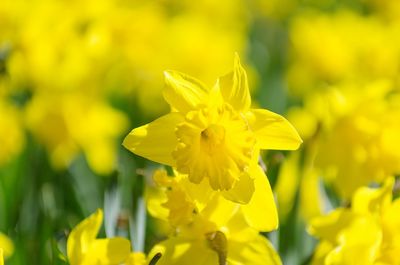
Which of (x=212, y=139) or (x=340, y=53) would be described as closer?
(x=212, y=139)

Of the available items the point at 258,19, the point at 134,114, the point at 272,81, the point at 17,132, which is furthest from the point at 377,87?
the point at 258,19

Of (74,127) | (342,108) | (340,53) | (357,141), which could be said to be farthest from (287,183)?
(340,53)

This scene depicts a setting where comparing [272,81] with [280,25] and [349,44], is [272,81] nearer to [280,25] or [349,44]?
[349,44]

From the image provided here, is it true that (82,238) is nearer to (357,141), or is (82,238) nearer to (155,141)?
(155,141)

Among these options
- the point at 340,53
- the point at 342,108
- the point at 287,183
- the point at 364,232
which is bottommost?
the point at 340,53

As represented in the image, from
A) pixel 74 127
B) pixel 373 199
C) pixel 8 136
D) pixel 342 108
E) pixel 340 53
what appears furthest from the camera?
pixel 340 53

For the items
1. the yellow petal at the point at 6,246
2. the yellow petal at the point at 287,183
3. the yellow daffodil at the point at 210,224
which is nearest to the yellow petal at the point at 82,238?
the yellow daffodil at the point at 210,224

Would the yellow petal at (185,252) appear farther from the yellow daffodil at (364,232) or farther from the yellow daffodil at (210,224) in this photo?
the yellow daffodil at (364,232)

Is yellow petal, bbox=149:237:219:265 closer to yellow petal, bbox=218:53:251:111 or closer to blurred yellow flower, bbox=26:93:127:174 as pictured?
yellow petal, bbox=218:53:251:111
